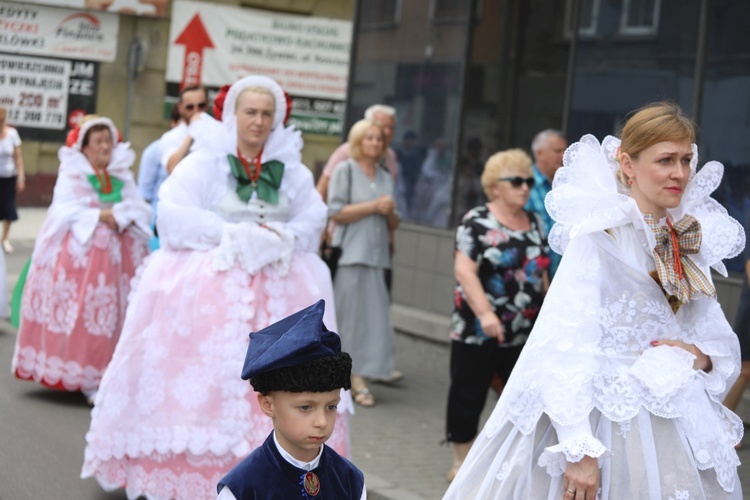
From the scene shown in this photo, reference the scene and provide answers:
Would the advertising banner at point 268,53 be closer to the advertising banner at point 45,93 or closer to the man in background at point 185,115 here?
the advertising banner at point 45,93

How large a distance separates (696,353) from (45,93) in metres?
19.6

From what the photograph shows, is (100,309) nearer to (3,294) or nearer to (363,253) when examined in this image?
(363,253)

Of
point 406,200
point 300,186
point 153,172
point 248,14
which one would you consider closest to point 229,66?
point 248,14

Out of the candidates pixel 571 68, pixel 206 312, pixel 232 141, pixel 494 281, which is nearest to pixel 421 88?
pixel 571 68

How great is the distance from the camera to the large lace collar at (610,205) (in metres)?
4.21

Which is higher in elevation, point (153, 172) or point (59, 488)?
point (153, 172)

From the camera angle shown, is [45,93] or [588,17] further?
[45,93]

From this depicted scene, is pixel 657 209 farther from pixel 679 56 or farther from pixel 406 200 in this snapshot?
pixel 406 200

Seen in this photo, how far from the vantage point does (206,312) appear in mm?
6242

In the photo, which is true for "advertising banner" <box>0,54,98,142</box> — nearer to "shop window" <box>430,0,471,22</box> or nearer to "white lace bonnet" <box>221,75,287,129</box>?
"shop window" <box>430,0,471,22</box>

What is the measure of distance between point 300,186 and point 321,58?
60.0 feet

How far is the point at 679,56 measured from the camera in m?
10.0

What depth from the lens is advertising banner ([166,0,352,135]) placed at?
23406 mm

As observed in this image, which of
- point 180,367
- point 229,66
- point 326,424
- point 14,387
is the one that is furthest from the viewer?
point 229,66
